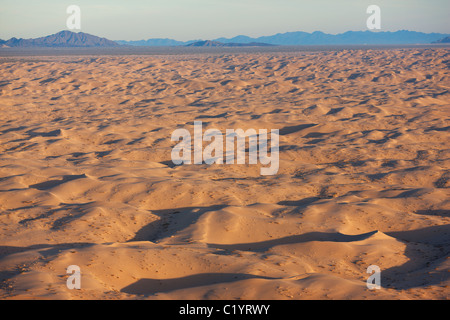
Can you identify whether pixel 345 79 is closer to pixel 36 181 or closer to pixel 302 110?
pixel 302 110

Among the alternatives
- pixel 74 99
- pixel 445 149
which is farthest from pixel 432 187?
pixel 74 99

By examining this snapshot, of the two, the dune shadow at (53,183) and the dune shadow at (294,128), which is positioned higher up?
the dune shadow at (294,128)

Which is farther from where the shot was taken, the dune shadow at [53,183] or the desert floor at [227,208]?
the dune shadow at [53,183]

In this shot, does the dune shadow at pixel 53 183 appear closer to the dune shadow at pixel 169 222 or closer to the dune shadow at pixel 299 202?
the dune shadow at pixel 169 222

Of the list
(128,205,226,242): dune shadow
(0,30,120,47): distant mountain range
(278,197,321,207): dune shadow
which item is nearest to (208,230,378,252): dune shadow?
(128,205,226,242): dune shadow

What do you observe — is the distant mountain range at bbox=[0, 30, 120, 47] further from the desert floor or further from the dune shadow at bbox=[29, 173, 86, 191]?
the dune shadow at bbox=[29, 173, 86, 191]

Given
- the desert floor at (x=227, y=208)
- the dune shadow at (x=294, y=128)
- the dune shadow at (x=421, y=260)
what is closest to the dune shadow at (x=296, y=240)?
the desert floor at (x=227, y=208)

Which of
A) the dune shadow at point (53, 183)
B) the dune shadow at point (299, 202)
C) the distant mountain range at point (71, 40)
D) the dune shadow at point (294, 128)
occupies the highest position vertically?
the distant mountain range at point (71, 40)
